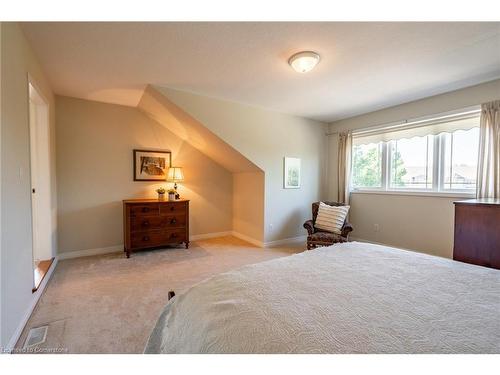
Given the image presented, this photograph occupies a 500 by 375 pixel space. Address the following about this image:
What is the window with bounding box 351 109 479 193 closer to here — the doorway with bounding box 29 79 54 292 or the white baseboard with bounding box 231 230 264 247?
the white baseboard with bounding box 231 230 264 247

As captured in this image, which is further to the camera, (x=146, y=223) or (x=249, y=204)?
(x=249, y=204)

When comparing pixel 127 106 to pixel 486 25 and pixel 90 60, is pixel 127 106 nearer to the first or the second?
pixel 90 60

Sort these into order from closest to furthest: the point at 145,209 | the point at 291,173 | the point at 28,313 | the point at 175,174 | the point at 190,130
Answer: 1. the point at 28,313
2. the point at 145,209
3. the point at 190,130
4. the point at 175,174
5. the point at 291,173

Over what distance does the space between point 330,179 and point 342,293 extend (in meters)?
3.93

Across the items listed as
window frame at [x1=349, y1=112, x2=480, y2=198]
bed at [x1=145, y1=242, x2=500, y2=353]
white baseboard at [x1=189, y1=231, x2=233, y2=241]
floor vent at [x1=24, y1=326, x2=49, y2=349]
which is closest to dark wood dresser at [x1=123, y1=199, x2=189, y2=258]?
white baseboard at [x1=189, y1=231, x2=233, y2=241]

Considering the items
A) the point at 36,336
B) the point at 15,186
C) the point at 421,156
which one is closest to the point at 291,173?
the point at 421,156

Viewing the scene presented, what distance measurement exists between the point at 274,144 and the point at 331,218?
1597 mm

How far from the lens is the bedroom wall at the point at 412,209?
307cm

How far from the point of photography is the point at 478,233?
2.26 m

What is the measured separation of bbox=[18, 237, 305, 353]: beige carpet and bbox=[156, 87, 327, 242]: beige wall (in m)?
0.67

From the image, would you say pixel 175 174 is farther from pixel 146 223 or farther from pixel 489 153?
pixel 489 153

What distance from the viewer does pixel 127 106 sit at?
3.86 metres

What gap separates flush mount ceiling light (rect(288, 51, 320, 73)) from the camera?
7.10 ft

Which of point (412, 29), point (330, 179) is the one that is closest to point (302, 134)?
point (330, 179)
